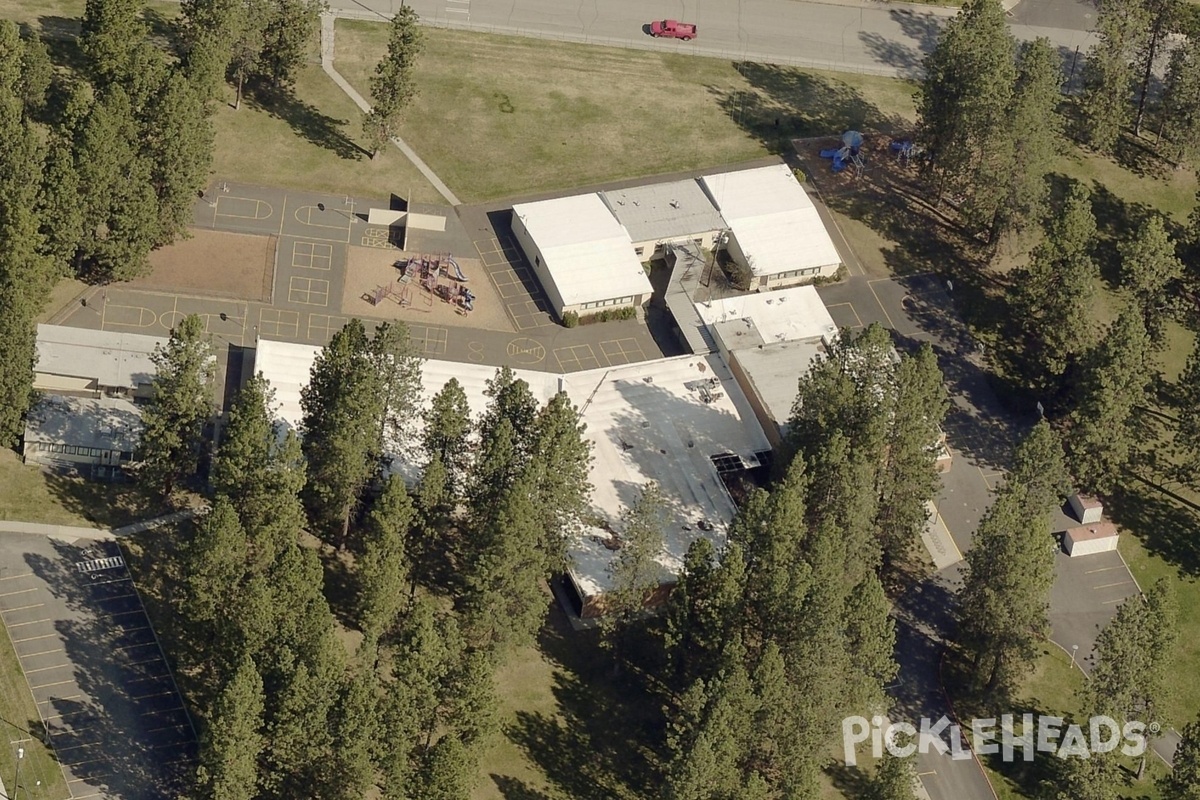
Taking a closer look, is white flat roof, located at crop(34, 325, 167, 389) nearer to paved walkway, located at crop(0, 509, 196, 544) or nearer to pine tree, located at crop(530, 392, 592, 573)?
paved walkway, located at crop(0, 509, 196, 544)

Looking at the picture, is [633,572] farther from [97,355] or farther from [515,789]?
[97,355]

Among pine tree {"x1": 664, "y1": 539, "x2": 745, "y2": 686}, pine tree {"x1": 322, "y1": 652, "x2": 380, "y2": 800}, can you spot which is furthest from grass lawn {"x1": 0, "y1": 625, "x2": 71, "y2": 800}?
pine tree {"x1": 664, "y1": 539, "x2": 745, "y2": 686}

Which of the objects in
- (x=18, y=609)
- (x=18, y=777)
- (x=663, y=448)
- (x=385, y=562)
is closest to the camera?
(x=18, y=777)

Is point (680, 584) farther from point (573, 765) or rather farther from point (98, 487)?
point (98, 487)

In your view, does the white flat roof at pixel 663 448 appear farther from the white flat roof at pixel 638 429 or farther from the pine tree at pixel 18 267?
the pine tree at pixel 18 267

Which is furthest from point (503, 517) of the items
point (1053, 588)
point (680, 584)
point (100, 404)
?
point (1053, 588)

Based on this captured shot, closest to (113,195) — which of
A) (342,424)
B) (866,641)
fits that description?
(342,424)

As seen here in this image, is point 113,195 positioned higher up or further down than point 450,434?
higher up
